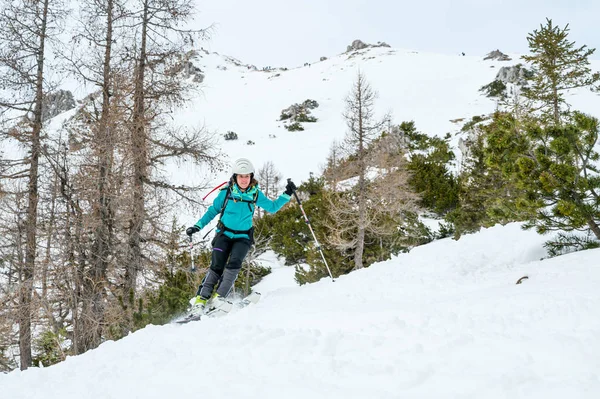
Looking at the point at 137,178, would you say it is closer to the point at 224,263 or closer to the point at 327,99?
the point at 224,263

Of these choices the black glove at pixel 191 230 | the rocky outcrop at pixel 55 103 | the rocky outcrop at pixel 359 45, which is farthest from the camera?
the rocky outcrop at pixel 359 45

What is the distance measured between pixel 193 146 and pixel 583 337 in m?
9.55

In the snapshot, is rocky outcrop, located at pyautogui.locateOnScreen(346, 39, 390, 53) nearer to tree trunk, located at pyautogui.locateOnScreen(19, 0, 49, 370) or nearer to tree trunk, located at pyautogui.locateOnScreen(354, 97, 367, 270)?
tree trunk, located at pyautogui.locateOnScreen(354, 97, 367, 270)

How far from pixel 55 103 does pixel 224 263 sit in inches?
348

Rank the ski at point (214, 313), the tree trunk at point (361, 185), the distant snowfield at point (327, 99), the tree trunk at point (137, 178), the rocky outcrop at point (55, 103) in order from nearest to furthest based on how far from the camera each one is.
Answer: the ski at point (214, 313) → the tree trunk at point (137, 178) → the rocky outcrop at point (55, 103) → the tree trunk at point (361, 185) → the distant snowfield at point (327, 99)

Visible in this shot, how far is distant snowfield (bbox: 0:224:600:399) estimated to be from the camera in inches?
90.7

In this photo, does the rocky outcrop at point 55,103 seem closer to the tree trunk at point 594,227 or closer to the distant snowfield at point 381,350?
the distant snowfield at point 381,350

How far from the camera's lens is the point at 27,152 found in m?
10.2

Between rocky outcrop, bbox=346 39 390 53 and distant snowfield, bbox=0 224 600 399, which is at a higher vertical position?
rocky outcrop, bbox=346 39 390 53

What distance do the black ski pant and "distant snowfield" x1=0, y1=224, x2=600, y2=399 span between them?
2.27 ft

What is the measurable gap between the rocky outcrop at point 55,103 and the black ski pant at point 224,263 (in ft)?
26.7

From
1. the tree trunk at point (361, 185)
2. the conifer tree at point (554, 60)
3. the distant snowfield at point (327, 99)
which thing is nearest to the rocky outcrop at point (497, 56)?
the distant snowfield at point (327, 99)

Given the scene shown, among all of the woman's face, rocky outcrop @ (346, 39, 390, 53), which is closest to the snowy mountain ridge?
the woman's face

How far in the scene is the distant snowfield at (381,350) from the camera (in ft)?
7.55
